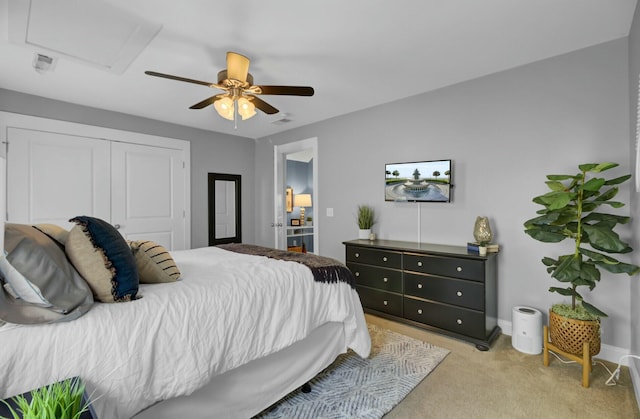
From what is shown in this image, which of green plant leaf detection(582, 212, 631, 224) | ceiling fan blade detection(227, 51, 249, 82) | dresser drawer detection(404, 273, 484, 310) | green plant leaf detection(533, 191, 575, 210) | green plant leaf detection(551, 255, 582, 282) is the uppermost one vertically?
ceiling fan blade detection(227, 51, 249, 82)

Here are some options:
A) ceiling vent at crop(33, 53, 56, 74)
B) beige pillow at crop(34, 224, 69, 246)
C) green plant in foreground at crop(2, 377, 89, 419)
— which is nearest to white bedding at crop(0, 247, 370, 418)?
green plant in foreground at crop(2, 377, 89, 419)

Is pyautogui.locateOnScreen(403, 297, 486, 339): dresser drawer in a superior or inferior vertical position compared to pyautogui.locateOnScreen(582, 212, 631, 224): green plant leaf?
inferior

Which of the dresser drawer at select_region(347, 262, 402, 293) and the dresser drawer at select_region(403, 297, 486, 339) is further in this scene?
the dresser drawer at select_region(347, 262, 402, 293)

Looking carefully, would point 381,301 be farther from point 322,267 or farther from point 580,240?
point 580,240

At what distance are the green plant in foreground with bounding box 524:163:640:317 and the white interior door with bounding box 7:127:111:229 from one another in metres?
4.58

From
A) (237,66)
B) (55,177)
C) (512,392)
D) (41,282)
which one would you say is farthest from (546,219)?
(55,177)

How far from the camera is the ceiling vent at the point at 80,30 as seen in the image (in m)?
1.92

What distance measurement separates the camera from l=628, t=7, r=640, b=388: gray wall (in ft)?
6.62

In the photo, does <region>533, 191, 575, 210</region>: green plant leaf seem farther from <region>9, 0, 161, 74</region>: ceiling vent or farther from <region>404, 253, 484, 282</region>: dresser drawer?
<region>9, 0, 161, 74</region>: ceiling vent

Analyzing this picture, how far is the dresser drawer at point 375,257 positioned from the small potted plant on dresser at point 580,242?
3.89 ft

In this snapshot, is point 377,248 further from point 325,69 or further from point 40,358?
point 40,358

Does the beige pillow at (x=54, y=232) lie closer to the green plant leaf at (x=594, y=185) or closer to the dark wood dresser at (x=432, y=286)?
the dark wood dresser at (x=432, y=286)

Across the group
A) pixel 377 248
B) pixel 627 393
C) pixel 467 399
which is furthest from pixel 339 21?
pixel 627 393

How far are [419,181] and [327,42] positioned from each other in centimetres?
173
